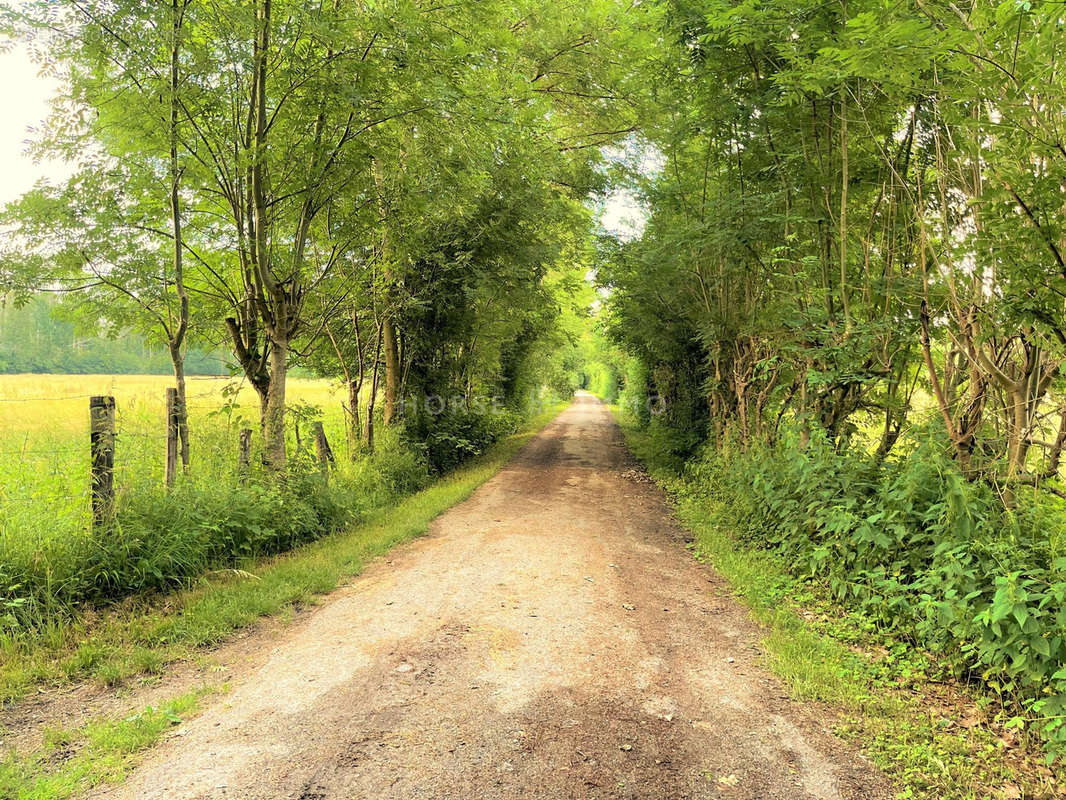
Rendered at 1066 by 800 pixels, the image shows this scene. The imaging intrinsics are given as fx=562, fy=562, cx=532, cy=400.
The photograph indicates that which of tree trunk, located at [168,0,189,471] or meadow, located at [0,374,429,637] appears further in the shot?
tree trunk, located at [168,0,189,471]

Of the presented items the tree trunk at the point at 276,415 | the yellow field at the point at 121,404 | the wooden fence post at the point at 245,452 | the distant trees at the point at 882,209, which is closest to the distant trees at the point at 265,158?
the tree trunk at the point at 276,415

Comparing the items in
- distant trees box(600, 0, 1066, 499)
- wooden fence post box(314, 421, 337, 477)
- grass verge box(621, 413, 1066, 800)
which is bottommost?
grass verge box(621, 413, 1066, 800)

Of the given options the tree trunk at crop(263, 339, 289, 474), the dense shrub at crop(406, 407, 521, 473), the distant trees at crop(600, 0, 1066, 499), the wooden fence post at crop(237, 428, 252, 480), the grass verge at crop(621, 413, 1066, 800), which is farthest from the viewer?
the dense shrub at crop(406, 407, 521, 473)

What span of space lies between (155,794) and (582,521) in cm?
628

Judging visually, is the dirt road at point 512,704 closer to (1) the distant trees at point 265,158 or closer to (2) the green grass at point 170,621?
(2) the green grass at point 170,621

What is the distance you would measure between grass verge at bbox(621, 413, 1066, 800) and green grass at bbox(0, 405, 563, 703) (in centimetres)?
422

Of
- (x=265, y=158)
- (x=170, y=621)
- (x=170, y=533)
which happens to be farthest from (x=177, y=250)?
(x=170, y=621)

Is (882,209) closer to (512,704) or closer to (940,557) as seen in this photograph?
(940,557)

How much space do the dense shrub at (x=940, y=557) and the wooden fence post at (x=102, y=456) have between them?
6.50 m

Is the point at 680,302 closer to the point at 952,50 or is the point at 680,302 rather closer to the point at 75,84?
the point at 952,50

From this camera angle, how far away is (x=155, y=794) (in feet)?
8.66

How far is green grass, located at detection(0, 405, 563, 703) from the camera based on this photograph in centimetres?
386

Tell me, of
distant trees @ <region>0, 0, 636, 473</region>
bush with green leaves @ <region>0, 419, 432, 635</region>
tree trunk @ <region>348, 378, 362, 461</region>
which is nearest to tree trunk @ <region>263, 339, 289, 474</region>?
distant trees @ <region>0, 0, 636, 473</region>

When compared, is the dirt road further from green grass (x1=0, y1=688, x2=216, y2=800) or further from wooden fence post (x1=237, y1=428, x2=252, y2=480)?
wooden fence post (x1=237, y1=428, x2=252, y2=480)
